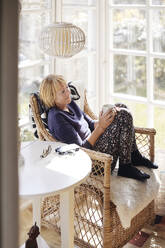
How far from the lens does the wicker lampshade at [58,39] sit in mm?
2615

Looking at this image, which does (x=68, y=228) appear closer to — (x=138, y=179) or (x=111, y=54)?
(x=138, y=179)

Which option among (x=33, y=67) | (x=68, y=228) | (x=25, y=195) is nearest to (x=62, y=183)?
(x=25, y=195)

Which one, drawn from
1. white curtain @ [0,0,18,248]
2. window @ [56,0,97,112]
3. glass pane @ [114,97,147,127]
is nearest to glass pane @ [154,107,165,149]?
glass pane @ [114,97,147,127]

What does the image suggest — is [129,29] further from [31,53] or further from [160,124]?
[31,53]

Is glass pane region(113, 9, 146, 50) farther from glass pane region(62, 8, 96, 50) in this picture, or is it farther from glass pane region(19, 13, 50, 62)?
glass pane region(19, 13, 50, 62)

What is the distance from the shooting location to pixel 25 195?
5.72 feet

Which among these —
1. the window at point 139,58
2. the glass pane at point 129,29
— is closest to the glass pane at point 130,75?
the window at point 139,58

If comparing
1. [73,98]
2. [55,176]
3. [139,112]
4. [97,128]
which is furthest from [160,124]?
[55,176]

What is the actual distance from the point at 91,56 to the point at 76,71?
269mm

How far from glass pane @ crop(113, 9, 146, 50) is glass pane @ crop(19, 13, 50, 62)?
2.63ft

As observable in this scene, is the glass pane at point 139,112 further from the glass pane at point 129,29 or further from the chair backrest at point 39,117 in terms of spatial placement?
the chair backrest at point 39,117

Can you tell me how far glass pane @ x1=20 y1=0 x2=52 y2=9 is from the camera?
8.99ft

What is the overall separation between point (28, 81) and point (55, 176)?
3.77 feet

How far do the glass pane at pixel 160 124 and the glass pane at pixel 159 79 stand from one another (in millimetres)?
113
